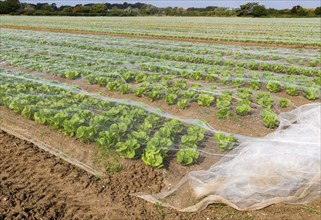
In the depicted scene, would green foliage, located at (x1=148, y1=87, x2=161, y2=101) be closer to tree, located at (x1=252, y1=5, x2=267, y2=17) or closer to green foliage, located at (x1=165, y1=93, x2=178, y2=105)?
green foliage, located at (x1=165, y1=93, x2=178, y2=105)

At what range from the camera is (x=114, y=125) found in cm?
568

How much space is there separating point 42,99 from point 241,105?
15.7ft

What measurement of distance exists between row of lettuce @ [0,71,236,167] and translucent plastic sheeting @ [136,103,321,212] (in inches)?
23.0

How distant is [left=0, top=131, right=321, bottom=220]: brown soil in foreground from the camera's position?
13.1 feet

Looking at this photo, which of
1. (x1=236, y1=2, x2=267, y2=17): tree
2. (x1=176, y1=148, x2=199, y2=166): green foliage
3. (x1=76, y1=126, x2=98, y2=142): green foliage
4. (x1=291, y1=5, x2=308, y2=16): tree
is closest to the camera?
(x1=176, y1=148, x2=199, y2=166): green foliage

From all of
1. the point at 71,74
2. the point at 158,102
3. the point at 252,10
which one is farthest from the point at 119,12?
the point at 158,102

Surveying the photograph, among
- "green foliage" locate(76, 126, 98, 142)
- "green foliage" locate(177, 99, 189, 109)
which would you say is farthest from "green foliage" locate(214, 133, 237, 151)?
"green foliage" locate(76, 126, 98, 142)

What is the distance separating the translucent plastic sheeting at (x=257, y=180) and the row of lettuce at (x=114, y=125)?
0.59 meters

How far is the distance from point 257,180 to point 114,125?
2694mm

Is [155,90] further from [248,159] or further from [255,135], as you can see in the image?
[248,159]

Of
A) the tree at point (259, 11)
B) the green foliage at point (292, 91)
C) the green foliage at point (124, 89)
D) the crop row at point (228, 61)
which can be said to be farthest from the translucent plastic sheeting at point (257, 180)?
the tree at point (259, 11)

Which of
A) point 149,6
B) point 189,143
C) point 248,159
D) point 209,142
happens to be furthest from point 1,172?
point 149,6

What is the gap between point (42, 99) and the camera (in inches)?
300

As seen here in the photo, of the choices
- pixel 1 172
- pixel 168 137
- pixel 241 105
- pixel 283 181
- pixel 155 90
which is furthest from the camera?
pixel 155 90
